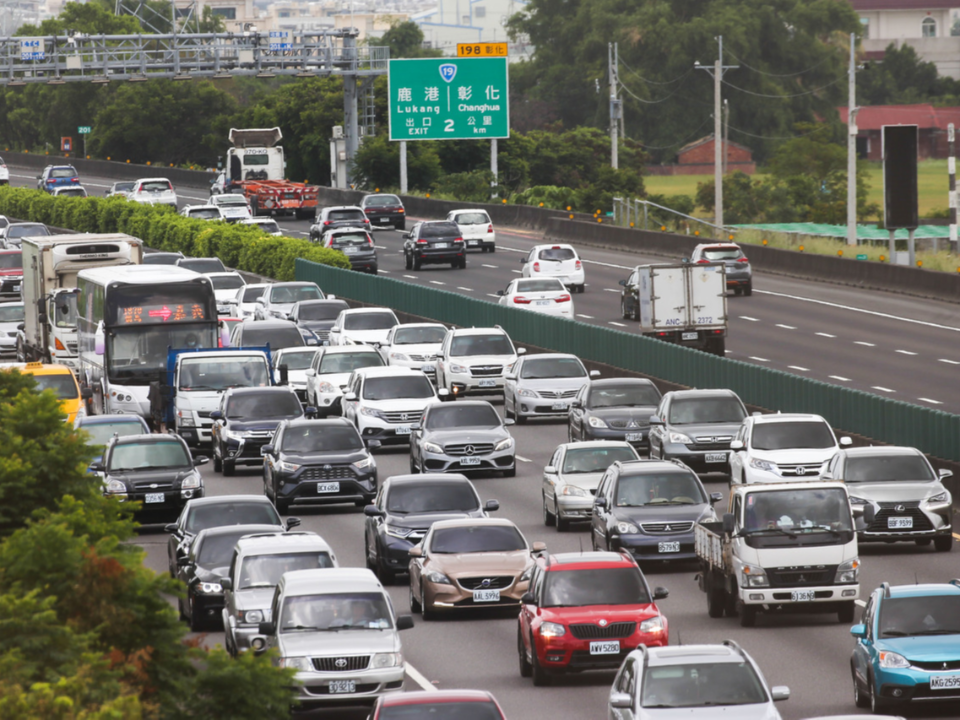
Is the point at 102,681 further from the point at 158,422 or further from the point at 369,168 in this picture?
Result: the point at 369,168

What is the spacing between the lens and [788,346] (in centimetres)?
4566

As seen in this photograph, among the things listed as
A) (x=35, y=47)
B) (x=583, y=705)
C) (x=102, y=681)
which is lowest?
(x=583, y=705)

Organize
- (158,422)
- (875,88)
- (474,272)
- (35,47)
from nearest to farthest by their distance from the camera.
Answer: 1. (158,422)
2. (474,272)
3. (35,47)
4. (875,88)

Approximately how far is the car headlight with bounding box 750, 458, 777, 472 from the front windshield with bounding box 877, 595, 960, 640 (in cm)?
1084

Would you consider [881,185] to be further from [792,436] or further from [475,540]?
[475,540]

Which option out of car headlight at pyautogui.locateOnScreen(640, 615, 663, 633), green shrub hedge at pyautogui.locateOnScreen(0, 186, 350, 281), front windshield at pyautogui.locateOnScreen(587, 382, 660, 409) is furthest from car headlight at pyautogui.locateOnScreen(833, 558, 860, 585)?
green shrub hedge at pyautogui.locateOnScreen(0, 186, 350, 281)

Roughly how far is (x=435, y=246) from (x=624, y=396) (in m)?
30.7

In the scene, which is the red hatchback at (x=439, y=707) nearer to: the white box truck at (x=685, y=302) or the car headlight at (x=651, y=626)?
the car headlight at (x=651, y=626)

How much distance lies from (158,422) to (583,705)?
19.5 meters

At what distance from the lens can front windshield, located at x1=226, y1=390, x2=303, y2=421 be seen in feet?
107

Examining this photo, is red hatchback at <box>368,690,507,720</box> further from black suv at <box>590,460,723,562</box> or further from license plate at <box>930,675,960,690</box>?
black suv at <box>590,460,723,562</box>

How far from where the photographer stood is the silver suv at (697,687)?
540 inches

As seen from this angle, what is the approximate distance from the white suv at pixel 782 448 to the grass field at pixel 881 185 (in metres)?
79.6

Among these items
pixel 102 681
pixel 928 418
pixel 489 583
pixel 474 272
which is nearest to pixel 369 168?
pixel 474 272
